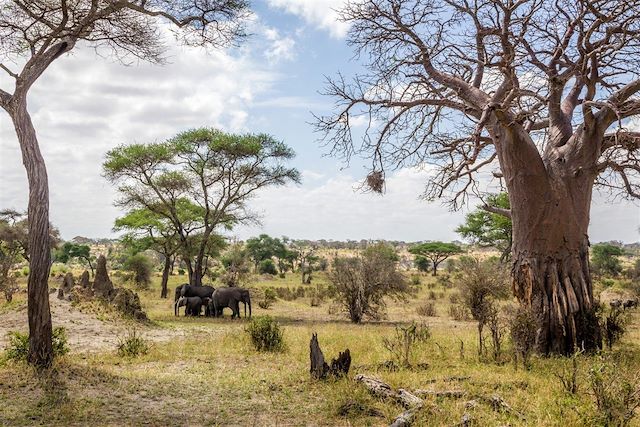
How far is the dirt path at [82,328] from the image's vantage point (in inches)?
417

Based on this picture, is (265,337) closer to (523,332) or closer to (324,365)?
(324,365)

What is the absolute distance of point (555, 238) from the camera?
29.4 ft

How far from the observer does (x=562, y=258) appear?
8961 mm

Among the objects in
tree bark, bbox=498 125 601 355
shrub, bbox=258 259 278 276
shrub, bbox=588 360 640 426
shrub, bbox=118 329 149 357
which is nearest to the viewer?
shrub, bbox=588 360 640 426

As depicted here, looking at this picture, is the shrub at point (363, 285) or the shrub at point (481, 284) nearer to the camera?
the shrub at point (481, 284)

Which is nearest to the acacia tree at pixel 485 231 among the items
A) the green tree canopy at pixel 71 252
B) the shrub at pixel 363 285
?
the shrub at pixel 363 285

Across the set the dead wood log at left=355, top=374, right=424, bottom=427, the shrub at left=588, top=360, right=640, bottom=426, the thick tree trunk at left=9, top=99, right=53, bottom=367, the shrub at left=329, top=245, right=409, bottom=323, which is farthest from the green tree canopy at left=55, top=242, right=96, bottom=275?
the shrub at left=588, top=360, right=640, bottom=426

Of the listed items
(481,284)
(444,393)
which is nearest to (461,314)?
(481,284)

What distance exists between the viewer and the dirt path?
10.6 m

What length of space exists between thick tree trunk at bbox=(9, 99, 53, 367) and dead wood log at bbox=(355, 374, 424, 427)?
15.0ft

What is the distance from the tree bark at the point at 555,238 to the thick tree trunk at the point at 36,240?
7462 millimetres

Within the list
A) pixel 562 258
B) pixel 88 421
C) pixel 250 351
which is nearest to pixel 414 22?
pixel 562 258

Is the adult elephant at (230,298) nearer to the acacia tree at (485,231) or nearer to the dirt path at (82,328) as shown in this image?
the dirt path at (82,328)

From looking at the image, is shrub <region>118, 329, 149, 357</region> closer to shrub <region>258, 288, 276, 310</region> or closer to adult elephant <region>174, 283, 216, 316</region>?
adult elephant <region>174, 283, 216, 316</region>
